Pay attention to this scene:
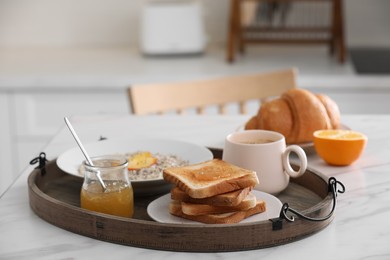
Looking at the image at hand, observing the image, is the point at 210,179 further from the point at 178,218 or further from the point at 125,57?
the point at 125,57

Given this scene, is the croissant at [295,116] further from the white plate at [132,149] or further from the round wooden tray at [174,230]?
the round wooden tray at [174,230]

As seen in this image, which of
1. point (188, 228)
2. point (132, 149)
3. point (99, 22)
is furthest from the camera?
point (99, 22)

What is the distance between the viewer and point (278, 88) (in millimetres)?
2070

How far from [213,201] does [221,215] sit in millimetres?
23

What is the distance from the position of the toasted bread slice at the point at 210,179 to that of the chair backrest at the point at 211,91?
0.85m

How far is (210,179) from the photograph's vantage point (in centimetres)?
105

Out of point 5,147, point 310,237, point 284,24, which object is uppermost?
point 284,24

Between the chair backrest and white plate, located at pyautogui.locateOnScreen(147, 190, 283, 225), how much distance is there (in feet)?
2.79

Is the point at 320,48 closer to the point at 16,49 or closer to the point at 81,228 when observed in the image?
the point at 16,49

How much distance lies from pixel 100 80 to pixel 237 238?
1.70m

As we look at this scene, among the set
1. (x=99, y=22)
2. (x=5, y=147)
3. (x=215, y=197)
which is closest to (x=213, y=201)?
(x=215, y=197)

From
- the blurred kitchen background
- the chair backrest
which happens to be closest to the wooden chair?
the blurred kitchen background

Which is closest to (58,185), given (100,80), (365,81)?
(100,80)

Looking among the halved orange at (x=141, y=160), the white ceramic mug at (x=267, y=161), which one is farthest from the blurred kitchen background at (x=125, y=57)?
the white ceramic mug at (x=267, y=161)
